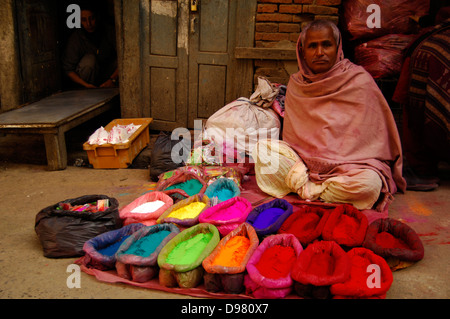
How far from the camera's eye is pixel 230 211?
317 centimetres

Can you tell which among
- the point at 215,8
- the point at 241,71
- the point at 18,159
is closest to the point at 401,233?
the point at 241,71

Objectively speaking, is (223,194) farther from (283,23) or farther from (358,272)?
(283,23)

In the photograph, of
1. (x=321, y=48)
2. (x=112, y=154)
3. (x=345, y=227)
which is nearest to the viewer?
(x=345, y=227)

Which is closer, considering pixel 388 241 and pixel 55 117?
pixel 388 241

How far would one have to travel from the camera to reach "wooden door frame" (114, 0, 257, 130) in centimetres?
477

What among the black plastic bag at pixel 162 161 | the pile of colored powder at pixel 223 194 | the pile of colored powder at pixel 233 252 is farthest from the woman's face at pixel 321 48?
the pile of colored powder at pixel 233 252

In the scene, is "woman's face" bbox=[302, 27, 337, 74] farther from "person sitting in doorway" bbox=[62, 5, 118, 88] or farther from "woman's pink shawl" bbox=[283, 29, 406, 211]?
"person sitting in doorway" bbox=[62, 5, 118, 88]

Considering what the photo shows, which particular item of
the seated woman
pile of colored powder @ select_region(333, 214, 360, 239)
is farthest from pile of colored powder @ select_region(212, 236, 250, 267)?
the seated woman

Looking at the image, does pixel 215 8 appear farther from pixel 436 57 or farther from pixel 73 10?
pixel 73 10

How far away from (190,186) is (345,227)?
4.70 feet

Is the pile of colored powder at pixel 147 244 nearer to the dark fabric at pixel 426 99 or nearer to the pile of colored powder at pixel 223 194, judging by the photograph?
the pile of colored powder at pixel 223 194

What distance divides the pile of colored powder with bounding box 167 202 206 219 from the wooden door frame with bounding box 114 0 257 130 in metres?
2.02

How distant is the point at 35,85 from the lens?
6.00m

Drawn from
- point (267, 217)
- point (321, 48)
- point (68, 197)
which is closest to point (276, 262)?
point (267, 217)
